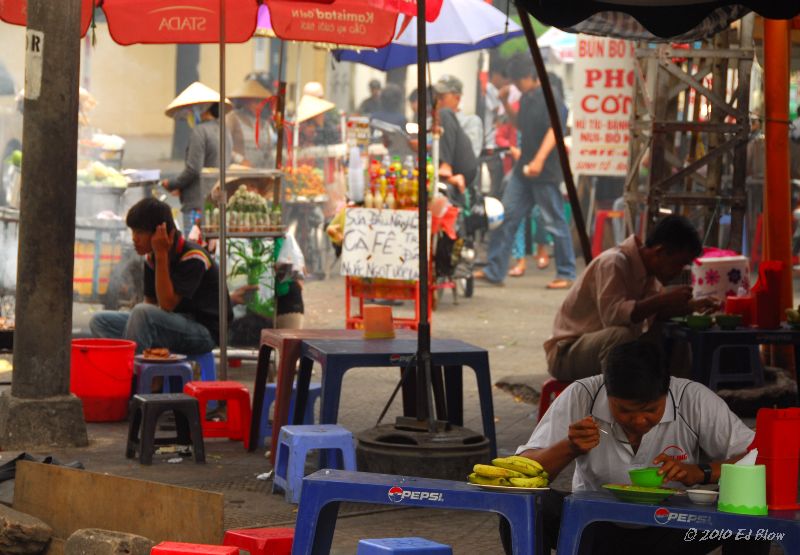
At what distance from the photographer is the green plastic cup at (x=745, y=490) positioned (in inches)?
155

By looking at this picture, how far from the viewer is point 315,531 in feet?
14.4

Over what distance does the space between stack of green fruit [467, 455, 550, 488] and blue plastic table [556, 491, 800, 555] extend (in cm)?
13

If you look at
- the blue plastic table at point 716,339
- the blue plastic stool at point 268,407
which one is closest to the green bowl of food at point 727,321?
the blue plastic table at point 716,339

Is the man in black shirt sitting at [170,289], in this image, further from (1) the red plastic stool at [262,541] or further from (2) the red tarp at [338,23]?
(1) the red plastic stool at [262,541]

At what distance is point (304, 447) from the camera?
662 cm

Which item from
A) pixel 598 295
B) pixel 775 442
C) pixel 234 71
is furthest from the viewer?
pixel 234 71

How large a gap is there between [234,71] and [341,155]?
10.1 meters

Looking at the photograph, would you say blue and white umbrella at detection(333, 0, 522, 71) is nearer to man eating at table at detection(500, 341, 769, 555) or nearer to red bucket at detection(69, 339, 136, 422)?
red bucket at detection(69, 339, 136, 422)

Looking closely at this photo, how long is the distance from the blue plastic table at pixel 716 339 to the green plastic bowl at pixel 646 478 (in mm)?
3951

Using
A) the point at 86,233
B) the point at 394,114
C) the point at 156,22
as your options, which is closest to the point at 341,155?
the point at 394,114

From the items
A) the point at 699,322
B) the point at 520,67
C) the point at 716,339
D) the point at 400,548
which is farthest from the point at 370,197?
the point at 520,67

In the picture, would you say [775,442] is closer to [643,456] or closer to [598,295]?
[643,456]

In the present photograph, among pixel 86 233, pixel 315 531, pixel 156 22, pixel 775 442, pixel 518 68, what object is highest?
pixel 518 68

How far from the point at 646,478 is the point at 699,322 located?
13.5 ft
